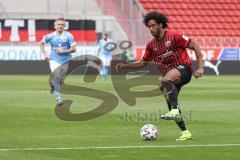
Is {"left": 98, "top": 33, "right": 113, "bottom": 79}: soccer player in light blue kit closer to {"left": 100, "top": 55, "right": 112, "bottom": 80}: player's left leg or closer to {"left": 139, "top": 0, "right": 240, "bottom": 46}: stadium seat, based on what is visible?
{"left": 100, "top": 55, "right": 112, "bottom": 80}: player's left leg

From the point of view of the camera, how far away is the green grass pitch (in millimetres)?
10672

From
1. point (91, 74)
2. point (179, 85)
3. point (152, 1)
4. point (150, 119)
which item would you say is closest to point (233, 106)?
point (150, 119)

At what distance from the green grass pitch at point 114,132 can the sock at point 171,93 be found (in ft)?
2.08

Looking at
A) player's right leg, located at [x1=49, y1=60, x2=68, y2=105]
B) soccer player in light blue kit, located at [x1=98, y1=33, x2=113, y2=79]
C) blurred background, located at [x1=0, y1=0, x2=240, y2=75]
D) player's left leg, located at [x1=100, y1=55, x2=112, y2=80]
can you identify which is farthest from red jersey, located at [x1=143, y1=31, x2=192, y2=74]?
blurred background, located at [x1=0, y1=0, x2=240, y2=75]

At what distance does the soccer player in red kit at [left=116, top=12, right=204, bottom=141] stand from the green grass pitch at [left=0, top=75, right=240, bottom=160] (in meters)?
0.75

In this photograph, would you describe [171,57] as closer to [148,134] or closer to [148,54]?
[148,54]

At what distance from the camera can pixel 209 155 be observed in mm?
10547

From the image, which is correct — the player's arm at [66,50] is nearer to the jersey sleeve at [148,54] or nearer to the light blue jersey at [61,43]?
the light blue jersey at [61,43]

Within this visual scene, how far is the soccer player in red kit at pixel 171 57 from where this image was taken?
1241 centimetres

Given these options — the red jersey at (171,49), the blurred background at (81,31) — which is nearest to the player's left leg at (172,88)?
the red jersey at (171,49)

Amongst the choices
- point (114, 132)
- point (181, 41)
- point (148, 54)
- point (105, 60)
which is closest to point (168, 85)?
point (181, 41)

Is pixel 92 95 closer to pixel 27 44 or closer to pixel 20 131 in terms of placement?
pixel 20 131

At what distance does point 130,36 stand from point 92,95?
70.0 ft

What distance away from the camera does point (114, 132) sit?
13.8m
